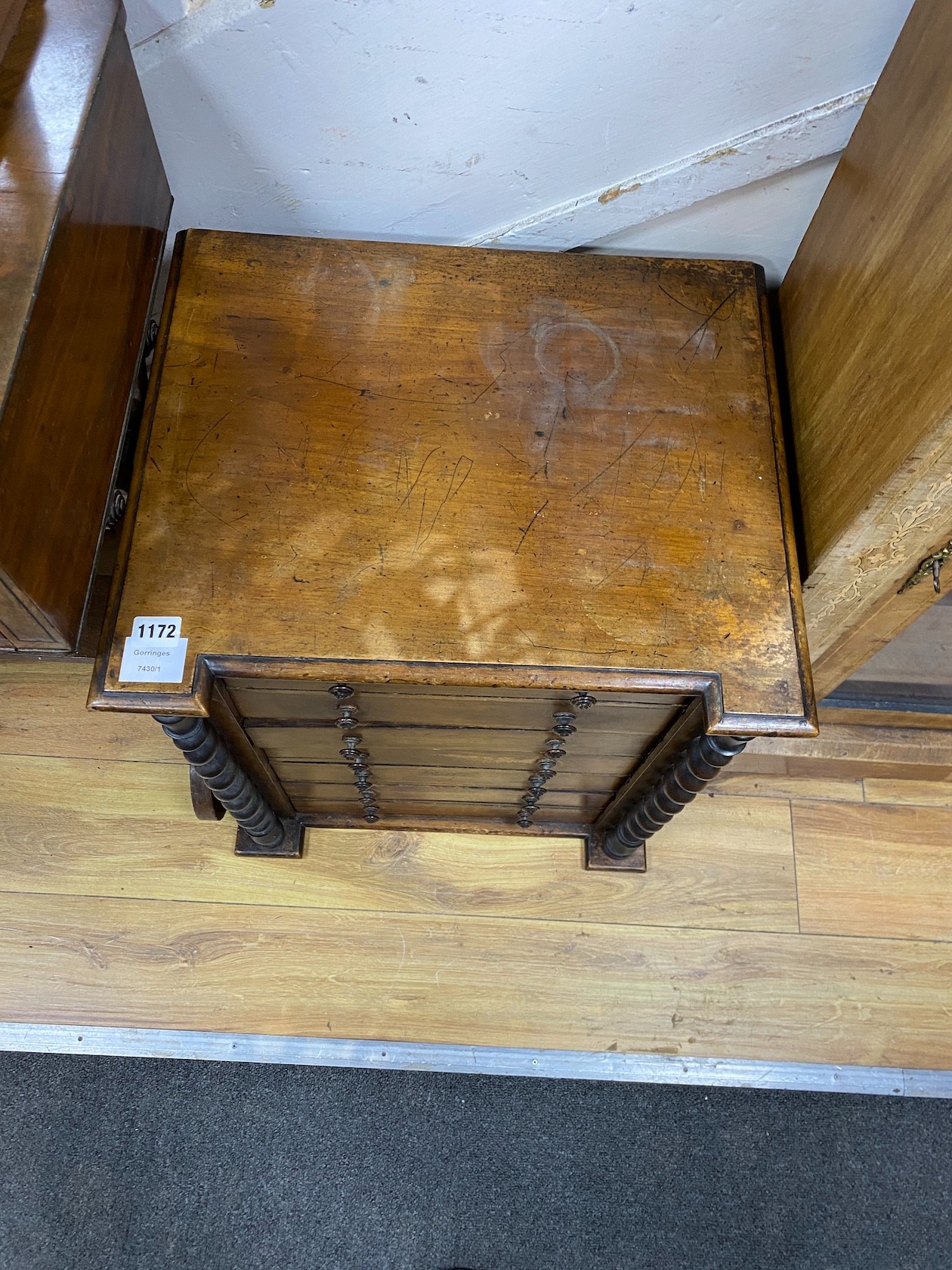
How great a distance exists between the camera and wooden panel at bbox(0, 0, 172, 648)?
29.3 inches

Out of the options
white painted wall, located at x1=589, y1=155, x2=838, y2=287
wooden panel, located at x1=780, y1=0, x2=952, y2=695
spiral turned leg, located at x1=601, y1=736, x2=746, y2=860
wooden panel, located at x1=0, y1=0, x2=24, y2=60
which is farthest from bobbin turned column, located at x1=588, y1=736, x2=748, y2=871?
wooden panel, located at x1=0, y1=0, x2=24, y2=60

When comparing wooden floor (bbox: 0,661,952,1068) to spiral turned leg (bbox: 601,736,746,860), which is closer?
spiral turned leg (bbox: 601,736,746,860)

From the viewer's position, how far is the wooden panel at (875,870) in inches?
55.5

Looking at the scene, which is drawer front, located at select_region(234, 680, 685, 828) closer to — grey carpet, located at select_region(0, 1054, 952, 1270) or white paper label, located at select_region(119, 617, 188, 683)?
white paper label, located at select_region(119, 617, 188, 683)

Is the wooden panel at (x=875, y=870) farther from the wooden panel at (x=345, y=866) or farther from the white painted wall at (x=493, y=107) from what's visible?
the white painted wall at (x=493, y=107)

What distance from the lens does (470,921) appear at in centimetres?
137

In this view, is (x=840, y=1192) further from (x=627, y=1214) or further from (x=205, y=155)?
(x=205, y=155)

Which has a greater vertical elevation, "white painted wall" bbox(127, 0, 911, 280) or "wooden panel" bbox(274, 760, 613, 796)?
"white painted wall" bbox(127, 0, 911, 280)

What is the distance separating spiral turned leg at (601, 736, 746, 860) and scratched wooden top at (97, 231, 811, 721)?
0.10 meters

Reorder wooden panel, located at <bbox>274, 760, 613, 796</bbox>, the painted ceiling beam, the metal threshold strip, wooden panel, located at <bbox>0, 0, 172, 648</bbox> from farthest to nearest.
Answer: the metal threshold strip, wooden panel, located at <bbox>274, 760, 613, 796</bbox>, the painted ceiling beam, wooden panel, located at <bbox>0, 0, 172, 648</bbox>

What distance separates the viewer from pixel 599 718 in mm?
979

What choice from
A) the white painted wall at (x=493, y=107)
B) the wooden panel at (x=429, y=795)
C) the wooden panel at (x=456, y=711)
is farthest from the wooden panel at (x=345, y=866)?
the white painted wall at (x=493, y=107)

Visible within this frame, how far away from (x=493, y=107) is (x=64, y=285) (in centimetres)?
53

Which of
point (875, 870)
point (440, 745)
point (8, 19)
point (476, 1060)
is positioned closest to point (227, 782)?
point (440, 745)
